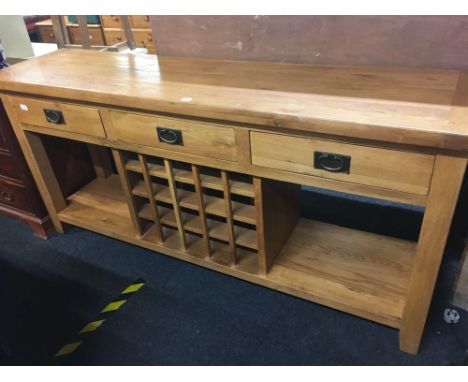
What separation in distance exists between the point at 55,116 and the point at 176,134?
505 mm

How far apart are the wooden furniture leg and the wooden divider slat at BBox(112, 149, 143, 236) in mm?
391

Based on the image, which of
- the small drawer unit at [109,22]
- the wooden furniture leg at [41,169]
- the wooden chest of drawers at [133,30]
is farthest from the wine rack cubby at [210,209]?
the small drawer unit at [109,22]

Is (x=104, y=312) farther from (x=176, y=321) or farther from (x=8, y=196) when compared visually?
(x=8, y=196)

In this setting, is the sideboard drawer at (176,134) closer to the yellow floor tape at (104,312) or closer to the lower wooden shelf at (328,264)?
the lower wooden shelf at (328,264)

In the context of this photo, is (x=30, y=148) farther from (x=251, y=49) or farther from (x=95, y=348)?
(x=251, y=49)

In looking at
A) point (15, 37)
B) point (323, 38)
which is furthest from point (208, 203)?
point (15, 37)

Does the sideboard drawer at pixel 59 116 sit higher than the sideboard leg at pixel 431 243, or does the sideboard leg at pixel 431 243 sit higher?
the sideboard drawer at pixel 59 116

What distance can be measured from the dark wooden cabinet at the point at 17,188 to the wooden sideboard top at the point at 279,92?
29 centimetres

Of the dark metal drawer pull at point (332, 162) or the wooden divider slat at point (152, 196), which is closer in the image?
the dark metal drawer pull at point (332, 162)

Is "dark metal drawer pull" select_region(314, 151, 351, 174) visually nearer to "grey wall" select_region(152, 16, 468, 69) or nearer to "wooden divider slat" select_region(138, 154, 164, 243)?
"grey wall" select_region(152, 16, 468, 69)

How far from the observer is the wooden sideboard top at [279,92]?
3.02ft

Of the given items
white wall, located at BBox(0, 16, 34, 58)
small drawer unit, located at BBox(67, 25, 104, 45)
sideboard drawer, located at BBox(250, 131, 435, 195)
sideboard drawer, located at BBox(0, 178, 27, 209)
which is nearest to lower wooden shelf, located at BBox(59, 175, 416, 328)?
sideboard drawer, located at BBox(0, 178, 27, 209)

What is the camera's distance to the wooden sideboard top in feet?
3.02

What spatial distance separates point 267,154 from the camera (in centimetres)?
111
